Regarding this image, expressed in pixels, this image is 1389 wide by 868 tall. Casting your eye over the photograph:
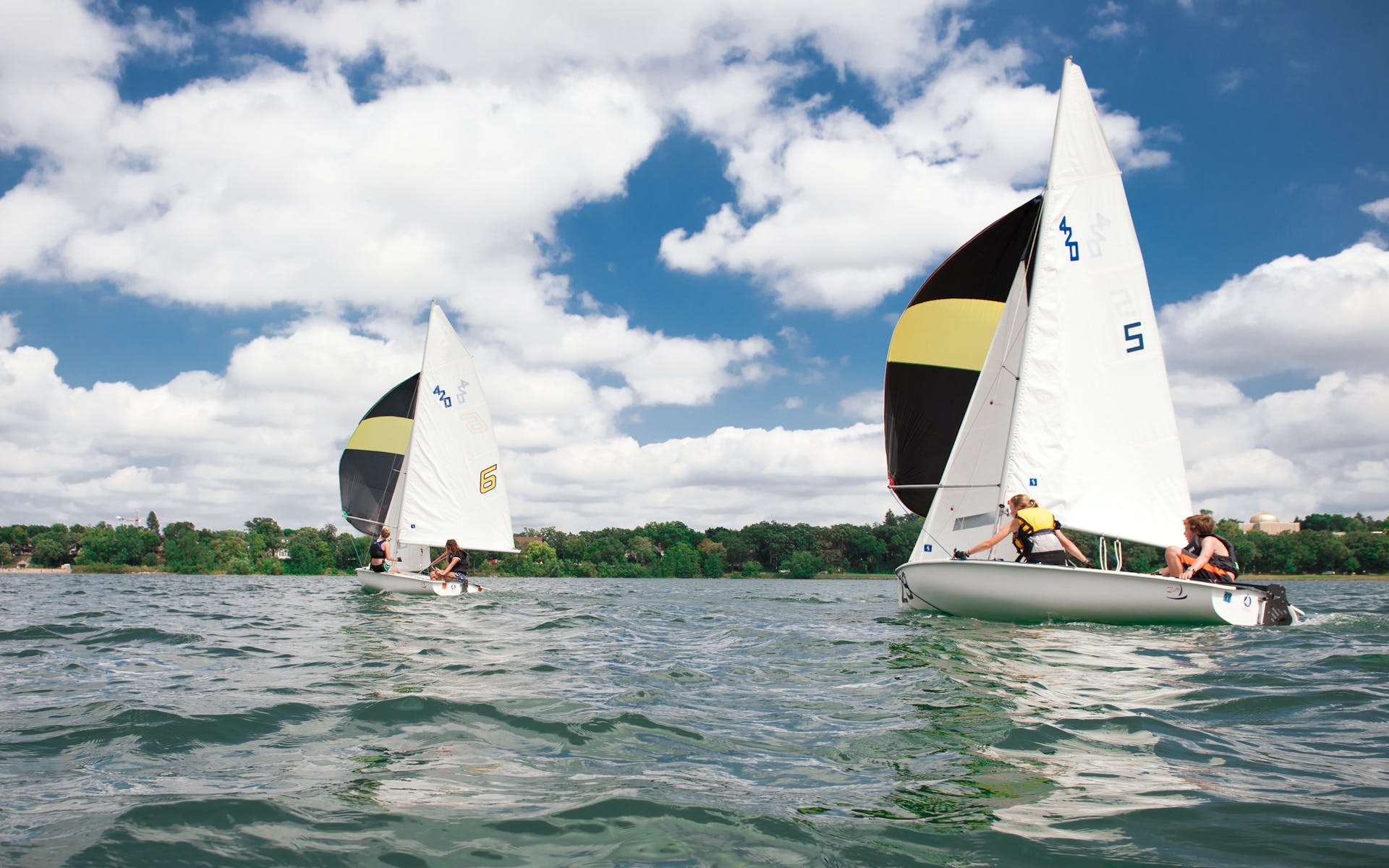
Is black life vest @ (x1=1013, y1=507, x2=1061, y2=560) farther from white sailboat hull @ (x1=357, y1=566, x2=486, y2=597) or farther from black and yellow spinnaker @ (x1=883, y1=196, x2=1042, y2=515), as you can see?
white sailboat hull @ (x1=357, y1=566, x2=486, y2=597)

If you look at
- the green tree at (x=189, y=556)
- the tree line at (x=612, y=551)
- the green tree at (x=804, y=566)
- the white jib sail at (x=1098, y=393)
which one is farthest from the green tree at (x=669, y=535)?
the white jib sail at (x=1098, y=393)

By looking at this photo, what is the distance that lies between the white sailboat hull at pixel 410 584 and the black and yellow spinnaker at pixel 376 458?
532 centimetres

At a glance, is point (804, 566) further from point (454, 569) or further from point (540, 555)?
point (454, 569)

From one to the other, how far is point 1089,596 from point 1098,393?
3.25 m

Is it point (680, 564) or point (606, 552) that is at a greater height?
point (606, 552)

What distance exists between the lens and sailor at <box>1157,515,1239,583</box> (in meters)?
10.6

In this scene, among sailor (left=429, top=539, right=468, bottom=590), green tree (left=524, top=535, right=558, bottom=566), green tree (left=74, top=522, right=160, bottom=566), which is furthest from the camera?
green tree (left=74, top=522, right=160, bottom=566)

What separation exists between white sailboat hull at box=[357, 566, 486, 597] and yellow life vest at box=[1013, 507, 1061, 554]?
567 inches

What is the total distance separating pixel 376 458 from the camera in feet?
90.5

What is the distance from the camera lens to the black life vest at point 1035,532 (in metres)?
10.7

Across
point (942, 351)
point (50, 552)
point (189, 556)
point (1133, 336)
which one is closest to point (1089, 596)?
point (1133, 336)

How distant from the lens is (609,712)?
5.54m

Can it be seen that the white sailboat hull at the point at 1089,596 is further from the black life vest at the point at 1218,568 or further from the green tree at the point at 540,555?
the green tree at the point at 540,555

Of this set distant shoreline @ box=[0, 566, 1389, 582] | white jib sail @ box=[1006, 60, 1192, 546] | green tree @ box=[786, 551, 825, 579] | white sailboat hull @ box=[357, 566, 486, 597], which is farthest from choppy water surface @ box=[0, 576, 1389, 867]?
green tree @ box=[786, 551, 825, 579]
